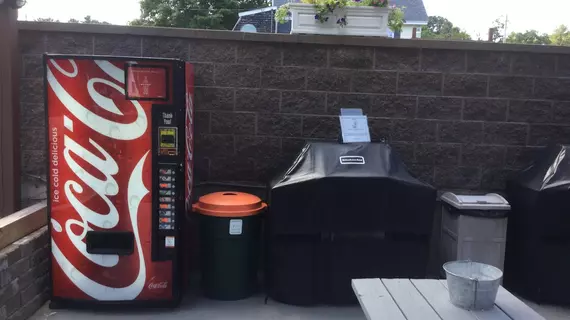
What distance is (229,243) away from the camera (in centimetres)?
424

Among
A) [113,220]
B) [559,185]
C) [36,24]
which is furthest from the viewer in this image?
[36,24]

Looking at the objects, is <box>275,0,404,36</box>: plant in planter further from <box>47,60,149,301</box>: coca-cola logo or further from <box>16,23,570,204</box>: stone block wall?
<box>47,60,149,301</box>: coca-cola logo

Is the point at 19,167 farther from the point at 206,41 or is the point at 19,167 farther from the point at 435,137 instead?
the point at 435,137

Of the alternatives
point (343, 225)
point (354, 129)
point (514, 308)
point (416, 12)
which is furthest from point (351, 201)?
point (416, 12)

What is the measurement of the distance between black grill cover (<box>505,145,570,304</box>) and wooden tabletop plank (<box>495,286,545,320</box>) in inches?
74.7

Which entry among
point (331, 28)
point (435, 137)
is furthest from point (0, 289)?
point (435, 137)

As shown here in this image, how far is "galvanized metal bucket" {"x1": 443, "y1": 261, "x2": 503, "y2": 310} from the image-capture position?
2.36 metres

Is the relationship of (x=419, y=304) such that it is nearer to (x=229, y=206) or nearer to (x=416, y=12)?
(x=229, y=206)

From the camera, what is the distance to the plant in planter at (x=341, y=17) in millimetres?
4984

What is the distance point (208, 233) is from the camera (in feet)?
14.0

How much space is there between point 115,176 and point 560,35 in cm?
4249

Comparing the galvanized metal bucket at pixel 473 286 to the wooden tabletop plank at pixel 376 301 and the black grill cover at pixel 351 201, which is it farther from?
the black grill cover at pixel 351 201

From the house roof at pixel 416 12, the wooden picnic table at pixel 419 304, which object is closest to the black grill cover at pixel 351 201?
the wooden picnic table at pixel 419 304

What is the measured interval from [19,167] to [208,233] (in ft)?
6.55
